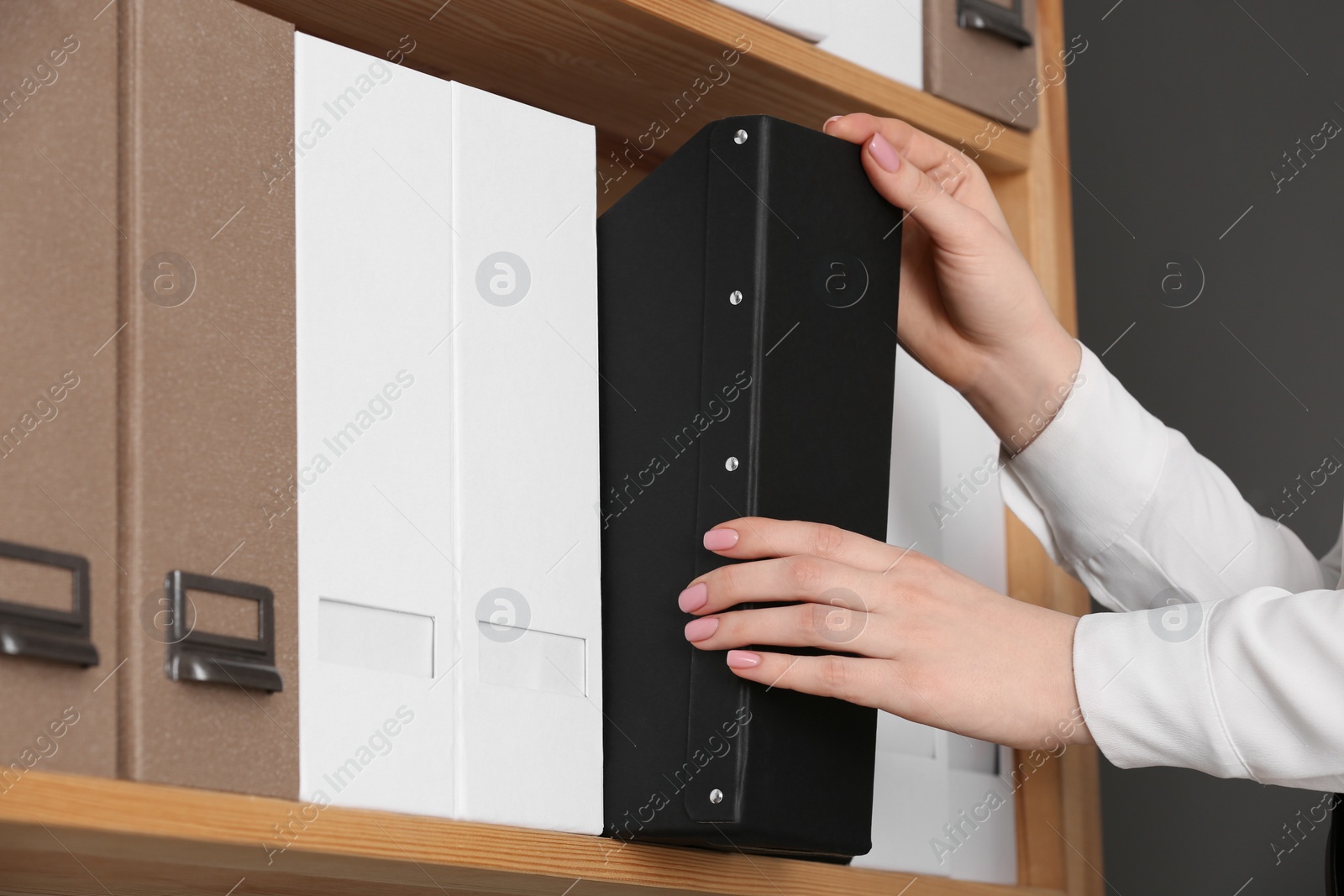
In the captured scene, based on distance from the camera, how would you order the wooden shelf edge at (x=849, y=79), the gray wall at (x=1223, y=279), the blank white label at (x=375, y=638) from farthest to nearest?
1. the gray wall at (x=1223, y=279)
2. the wooden shelf edge at (x=849, y=79)
3. the blank white label at (x=375, y=638)

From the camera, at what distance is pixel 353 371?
0.64m

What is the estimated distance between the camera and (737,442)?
26.3 inches

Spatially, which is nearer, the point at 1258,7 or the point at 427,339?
the point at 427,339

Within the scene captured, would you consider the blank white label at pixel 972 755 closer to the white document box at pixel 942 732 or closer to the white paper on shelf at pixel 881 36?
the white document box at pixel 942 732

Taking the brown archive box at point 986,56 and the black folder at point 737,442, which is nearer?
the black folder at point 737,442

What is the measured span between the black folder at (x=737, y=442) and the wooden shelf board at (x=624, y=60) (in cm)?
14

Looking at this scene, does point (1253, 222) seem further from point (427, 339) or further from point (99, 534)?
point (99, 534)

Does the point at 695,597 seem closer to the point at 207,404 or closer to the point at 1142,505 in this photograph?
the point at 207,404

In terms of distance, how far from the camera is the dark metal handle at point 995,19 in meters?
1.02

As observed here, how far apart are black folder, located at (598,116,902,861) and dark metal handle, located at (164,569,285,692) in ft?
0.69

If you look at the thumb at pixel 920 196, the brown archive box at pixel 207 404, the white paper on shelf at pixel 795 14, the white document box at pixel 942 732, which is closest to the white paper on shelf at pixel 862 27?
the white paper on shelf at pixel 795 14

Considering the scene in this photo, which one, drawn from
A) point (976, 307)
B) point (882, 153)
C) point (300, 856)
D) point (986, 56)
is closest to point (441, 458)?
point (300, 856)

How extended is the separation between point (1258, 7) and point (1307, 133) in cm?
16

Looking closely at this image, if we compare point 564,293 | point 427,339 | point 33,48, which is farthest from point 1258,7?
point 33,48
